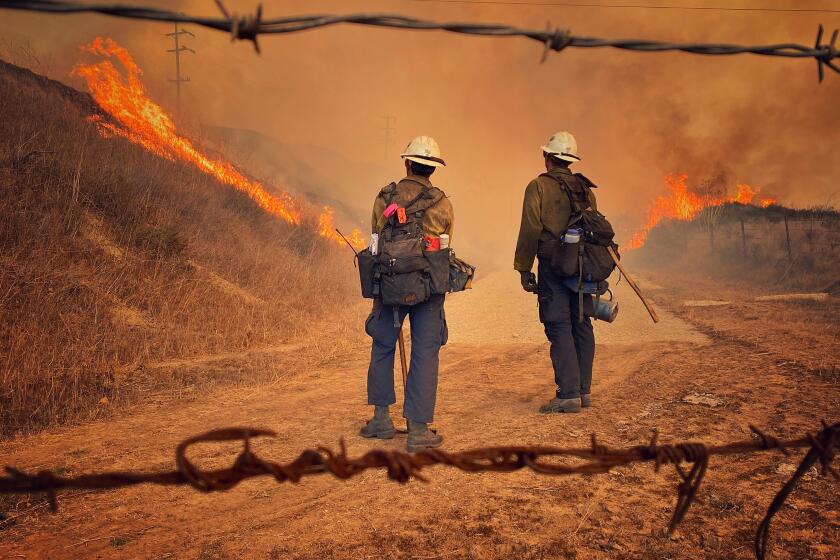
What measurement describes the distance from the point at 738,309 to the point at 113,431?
1111cm

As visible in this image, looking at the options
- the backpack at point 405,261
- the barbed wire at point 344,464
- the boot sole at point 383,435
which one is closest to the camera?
the barbed wire at point 344,464

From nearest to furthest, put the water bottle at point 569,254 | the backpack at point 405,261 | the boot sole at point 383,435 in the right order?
the backpack at point 405,261
the boot sole at point 383,435
the water bottle at point 569,254

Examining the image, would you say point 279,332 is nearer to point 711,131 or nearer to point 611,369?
point 611,369

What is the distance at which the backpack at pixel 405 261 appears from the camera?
14.1 feet

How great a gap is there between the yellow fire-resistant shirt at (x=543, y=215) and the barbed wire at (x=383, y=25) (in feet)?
11.0

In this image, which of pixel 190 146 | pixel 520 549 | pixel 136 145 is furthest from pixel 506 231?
pixel 520 549

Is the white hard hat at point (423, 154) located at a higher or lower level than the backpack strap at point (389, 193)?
higher

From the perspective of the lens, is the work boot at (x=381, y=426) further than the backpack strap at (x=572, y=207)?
No

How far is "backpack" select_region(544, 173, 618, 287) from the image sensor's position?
17.0ft

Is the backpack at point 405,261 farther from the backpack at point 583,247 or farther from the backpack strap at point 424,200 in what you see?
the backpack at point 583,247

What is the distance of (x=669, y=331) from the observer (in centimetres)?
934

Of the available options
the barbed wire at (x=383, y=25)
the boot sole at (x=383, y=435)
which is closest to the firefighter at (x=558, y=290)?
Answer: the boot sole at (x=383, y=435)

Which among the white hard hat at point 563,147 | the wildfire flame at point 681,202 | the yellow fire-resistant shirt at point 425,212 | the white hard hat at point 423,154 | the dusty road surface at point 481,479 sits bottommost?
the dusty road surface at point 481,479

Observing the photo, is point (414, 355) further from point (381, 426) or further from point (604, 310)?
point (604, 310)
